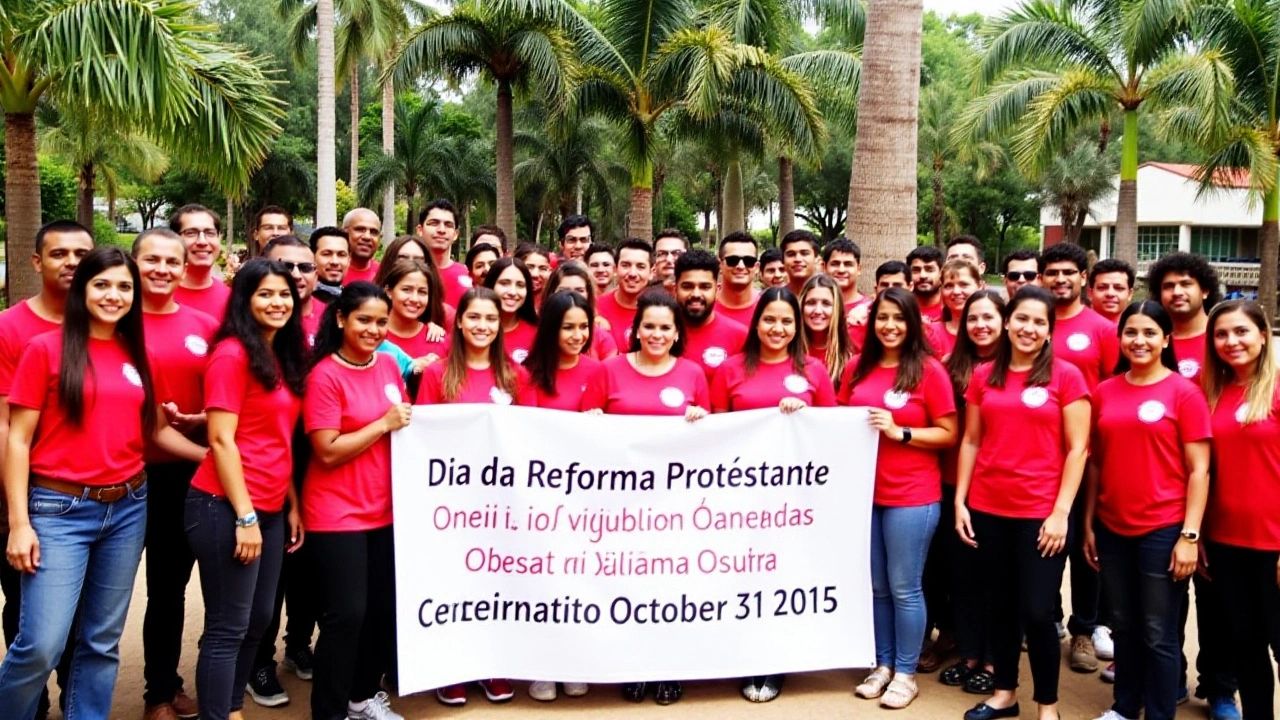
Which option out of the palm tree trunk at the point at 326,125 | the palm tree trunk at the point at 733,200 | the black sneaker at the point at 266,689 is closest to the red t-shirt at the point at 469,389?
the black sneaker at the point at 266,689

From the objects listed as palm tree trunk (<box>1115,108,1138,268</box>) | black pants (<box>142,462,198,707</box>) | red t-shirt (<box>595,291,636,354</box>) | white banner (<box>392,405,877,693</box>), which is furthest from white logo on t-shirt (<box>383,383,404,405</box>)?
palm tree trunk (<box>1115,108,1138,268</box>)

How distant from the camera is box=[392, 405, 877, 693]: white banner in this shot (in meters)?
4.92

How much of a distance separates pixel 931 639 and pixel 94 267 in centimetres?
473

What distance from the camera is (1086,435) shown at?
15.6ft

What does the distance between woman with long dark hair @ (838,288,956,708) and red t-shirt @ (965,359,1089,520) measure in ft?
0.97

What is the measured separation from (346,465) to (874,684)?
2.84 meters

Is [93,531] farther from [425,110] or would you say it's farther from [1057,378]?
[425,110]

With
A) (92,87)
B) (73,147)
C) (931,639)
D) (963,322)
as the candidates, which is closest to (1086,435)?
(963,322)

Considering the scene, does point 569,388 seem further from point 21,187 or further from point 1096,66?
point 1096,66

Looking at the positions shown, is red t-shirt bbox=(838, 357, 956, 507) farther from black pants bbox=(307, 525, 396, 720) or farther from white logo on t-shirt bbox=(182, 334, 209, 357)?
white logo on t-shirt bbox=(182, 334, 209, 357)

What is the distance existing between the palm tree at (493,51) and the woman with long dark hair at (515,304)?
14297mm

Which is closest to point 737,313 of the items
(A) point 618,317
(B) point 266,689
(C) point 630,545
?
(A) point 618,317

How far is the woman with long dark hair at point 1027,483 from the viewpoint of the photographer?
15.6ft

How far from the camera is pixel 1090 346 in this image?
560 cm
